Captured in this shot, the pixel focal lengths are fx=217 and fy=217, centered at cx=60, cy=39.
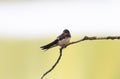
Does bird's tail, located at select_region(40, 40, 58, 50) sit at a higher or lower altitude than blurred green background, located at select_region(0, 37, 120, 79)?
higher

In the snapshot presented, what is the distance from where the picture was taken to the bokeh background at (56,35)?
0.59 metres

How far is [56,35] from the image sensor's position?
61cm

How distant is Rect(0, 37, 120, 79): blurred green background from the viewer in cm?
60

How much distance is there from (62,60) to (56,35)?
0.24ft

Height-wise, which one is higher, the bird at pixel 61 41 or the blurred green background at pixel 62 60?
the bird at pixel 61 41

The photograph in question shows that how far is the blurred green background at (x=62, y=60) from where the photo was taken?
60 centimetres

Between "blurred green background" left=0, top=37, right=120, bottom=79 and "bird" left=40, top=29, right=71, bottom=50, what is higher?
"bird" left=40, top=29, right=71, bottom=50

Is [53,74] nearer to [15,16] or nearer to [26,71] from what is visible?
[26,71]

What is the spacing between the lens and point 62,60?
0.61 metres

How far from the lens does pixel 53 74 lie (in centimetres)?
61

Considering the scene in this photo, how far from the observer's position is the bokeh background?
1.95 ft

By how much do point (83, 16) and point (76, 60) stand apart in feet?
0.42

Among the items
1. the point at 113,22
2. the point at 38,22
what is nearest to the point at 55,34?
the point at 38,22

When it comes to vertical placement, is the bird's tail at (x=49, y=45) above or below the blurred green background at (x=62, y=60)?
above
